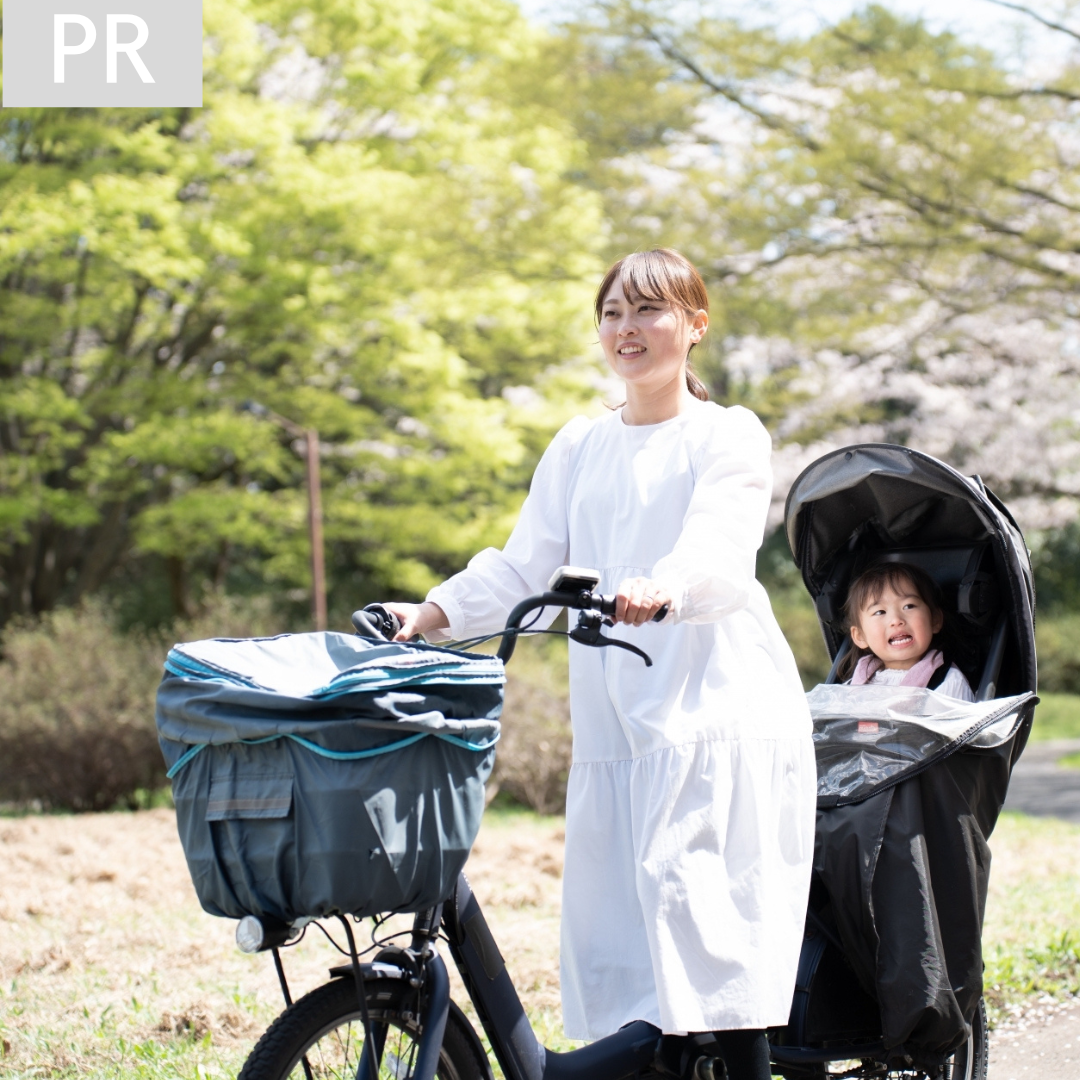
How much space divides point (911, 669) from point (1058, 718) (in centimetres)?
1553

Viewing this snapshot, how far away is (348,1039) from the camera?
1.94m

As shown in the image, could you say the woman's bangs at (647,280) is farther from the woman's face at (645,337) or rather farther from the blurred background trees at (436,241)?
the blurred background trees at (436,241)

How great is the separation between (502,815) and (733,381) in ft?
50.2

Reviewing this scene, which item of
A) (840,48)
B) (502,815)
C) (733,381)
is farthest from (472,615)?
(733,381)

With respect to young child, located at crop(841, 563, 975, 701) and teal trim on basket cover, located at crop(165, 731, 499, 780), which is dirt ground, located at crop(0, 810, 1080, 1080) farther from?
teal trim on basket cover, located at crop(165, 731, 499, 780)

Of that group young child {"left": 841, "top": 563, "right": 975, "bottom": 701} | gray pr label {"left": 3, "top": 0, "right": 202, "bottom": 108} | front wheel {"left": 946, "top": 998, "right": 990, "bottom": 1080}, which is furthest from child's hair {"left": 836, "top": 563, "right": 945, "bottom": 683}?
gray pr label {"left": 3, "top": 0, "right": 202, "bottom": 108}

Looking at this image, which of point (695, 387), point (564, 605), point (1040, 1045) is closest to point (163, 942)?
point (1040, 1045)

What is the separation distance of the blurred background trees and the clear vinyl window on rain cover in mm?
6590

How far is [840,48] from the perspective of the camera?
8750 mm

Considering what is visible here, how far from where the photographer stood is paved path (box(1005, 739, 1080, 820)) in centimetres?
952

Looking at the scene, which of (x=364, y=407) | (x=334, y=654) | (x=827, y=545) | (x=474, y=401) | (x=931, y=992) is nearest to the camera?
(x=334, y=654)

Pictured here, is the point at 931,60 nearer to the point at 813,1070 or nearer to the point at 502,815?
the point at 502,815

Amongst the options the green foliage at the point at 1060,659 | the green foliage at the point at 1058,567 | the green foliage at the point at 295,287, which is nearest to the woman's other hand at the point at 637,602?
the green foliage at the point at 295,287

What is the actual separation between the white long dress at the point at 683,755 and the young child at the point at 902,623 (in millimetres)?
691
